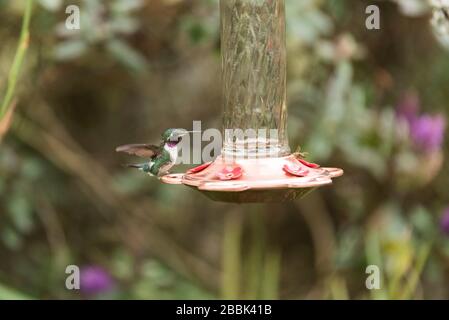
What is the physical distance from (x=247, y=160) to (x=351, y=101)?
1.27 m

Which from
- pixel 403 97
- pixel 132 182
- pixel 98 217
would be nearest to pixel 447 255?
pixel 403 97

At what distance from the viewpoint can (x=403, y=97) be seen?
2.96m

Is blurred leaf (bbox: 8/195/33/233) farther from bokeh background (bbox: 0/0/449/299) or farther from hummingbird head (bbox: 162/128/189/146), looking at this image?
hummingbird head (bbox: 162/128/189/146)

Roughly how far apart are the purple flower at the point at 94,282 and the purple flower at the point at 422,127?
122 cm

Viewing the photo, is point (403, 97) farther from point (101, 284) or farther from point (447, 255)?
point (101, 284)

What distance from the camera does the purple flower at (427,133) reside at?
2.71 meters

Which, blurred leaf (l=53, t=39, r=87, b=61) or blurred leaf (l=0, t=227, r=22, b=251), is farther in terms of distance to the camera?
blurred leaf (l=0, t=227, r=22, b=251)

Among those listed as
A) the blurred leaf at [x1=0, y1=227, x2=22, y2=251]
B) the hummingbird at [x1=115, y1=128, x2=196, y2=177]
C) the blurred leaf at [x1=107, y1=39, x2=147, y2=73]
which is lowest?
the blurred leaf at [x1=0, y1=227, x2=22, y2=251]

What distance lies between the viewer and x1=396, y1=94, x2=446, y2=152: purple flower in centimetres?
271

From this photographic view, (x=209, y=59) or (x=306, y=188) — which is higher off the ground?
(x=209, y=59)

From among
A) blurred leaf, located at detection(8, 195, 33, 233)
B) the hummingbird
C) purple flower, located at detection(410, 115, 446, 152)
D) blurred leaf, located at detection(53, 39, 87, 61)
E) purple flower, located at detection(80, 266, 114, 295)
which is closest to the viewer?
the hummingbird

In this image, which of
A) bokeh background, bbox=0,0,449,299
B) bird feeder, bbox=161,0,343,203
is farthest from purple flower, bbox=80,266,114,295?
bird feeder, bbox=161,0,343,203

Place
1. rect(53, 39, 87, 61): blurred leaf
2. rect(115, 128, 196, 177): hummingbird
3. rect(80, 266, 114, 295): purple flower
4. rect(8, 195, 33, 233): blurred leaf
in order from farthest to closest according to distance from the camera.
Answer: rect(80, 266, 114, 295): purple flower → rect(8, 195, 33, 233): blurred leaf → rect(53, 39, 87, 61): blurred leaf → rect(115, 128, 196, 177): hummingbird

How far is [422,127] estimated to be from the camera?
2736mm
